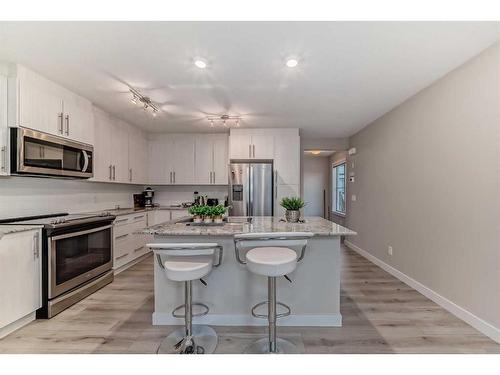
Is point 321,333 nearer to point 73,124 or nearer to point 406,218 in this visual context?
point 406,218

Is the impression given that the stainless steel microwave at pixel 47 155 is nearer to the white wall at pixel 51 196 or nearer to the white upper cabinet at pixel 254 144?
the white wall at pixel 51 196

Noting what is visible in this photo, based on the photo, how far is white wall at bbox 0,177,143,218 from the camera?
2.70m

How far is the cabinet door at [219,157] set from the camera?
5.30 metres

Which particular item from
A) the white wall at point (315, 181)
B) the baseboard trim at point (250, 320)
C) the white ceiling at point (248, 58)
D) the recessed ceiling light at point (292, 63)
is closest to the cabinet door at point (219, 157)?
the white ceiling at point (248, 58)

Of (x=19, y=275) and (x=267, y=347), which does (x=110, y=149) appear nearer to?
(x=19, y=275)

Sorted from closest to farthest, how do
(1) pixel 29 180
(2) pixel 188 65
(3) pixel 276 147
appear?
(2) pixel 188 65 < (1) pixel 29 180 < (3) pixel 276 147

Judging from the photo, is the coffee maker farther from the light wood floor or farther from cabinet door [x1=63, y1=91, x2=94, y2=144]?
the light wood floor

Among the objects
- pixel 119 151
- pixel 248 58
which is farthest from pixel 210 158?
pixel 248 58

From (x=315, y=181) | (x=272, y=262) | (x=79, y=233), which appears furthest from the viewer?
(x=315, y=181)

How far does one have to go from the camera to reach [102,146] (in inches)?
152

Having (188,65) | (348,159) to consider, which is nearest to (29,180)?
(188,65)

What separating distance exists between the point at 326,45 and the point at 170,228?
6.55 ft

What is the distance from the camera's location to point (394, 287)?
3.28m

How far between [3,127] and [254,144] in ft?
11.2
